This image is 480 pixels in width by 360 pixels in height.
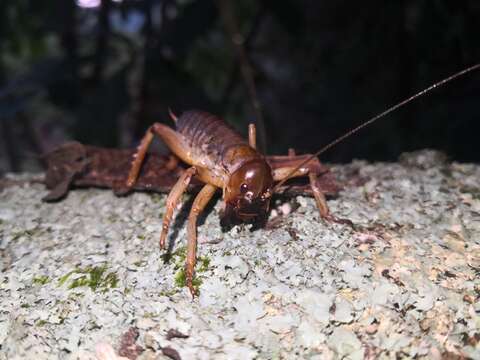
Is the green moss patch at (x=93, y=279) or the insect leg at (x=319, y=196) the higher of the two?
the insect leg at (x=319, y=196)

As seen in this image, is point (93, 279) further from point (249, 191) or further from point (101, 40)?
point (101, 40)

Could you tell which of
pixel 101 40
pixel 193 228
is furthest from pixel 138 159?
pixel 101 40

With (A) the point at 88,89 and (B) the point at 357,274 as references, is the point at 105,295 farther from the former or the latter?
(A) the point at 88,89

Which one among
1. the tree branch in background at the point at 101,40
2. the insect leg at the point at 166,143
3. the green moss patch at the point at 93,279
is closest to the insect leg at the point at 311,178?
the insect leg at the point at 166,143

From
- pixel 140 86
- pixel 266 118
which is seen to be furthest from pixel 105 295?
pixel 266 118

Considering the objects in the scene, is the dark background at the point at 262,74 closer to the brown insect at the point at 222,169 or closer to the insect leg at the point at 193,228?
the brown insect at the point at 222,169

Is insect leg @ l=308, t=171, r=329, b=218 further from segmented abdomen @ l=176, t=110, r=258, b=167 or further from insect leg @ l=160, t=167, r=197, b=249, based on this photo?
insect leg @ l=160, t=167, r=197, b=249

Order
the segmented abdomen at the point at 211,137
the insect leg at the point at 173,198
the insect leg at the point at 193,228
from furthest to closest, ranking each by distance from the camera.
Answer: the segmented abdomen at the point at 211,137
the insect leg at the point at 173,198
the insect leg at the point at 193,228
